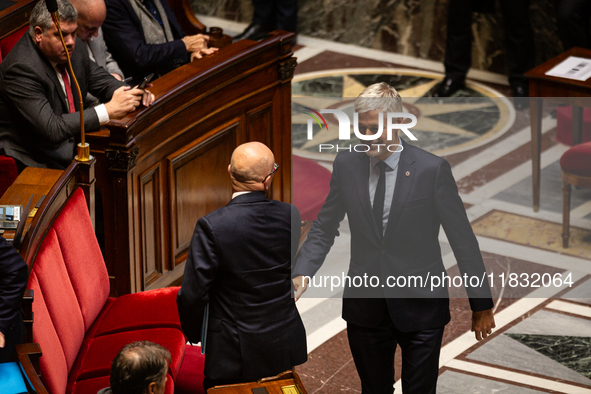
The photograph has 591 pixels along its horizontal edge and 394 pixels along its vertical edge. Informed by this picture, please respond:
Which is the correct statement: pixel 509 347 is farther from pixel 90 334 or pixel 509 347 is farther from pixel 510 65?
pixel 510 65

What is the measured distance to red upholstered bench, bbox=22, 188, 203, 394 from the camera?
9.65 feet

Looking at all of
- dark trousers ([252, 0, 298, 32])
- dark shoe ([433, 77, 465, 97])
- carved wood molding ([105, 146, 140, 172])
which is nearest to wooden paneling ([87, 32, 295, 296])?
carved wood molding ([105, 146, 140, 172])

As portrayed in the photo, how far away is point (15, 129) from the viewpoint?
3.90 m

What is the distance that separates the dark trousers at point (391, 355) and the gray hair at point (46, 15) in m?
1.85

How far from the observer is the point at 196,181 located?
4203mm

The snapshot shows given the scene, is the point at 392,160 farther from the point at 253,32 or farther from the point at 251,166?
the point at 253,32

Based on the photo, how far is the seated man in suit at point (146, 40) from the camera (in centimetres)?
457

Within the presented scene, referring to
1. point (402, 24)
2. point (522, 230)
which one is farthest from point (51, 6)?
point (402, 24)

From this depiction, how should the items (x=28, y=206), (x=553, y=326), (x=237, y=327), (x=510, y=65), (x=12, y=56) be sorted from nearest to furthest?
1. (x=237, y=327)
2. (x=28, y=206)
3. (x=12, y=56)
4. (x=553, y=326)
5. (x=510, y=65)

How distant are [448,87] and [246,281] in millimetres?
4549

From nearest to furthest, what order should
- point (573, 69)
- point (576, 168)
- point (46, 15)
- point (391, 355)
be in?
point (391, 355), point (46, 15), point (576, 168), point (573, 69)

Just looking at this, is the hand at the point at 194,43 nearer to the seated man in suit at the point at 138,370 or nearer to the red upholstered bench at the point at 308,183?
the red upholstered bench at the point at 308,183

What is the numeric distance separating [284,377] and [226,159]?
5.56ft

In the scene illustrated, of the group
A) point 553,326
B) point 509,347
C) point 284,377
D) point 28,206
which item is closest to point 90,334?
point 28,206
